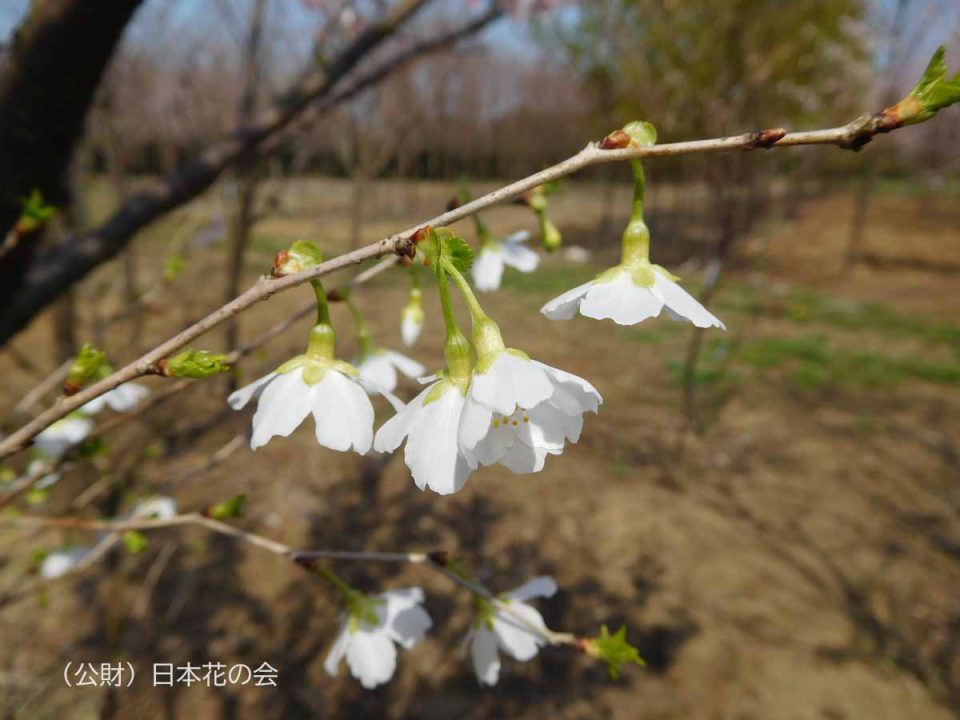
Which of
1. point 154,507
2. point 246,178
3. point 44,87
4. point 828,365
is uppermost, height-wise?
point 44,87

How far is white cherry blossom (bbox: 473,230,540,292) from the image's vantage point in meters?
1.15

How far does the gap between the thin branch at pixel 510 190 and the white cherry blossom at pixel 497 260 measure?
49 centimetres

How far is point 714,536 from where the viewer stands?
3219mm

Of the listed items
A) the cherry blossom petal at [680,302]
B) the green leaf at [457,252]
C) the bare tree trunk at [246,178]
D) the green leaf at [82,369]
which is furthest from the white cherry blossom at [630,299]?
the bare tree trunk at [246,178]

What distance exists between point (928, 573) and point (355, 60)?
3427 millimetres

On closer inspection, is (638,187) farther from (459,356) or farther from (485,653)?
(485,653)

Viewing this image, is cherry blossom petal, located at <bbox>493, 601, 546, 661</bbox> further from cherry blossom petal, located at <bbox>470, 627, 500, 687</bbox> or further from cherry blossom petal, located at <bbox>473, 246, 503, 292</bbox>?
cherry blossom petal, located at <bbox>473, 246, 503, 292</bbox>

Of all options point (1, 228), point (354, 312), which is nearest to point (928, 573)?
point (354, 312)

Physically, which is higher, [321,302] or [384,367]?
[321,302]

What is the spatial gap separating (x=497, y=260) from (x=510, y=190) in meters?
0.56

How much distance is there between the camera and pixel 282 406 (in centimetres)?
71

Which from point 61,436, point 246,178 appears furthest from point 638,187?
point 246,178

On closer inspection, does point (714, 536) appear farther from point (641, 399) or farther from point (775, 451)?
point (641, 399)

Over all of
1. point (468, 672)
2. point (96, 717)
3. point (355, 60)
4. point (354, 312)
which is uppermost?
point (355, 60)
